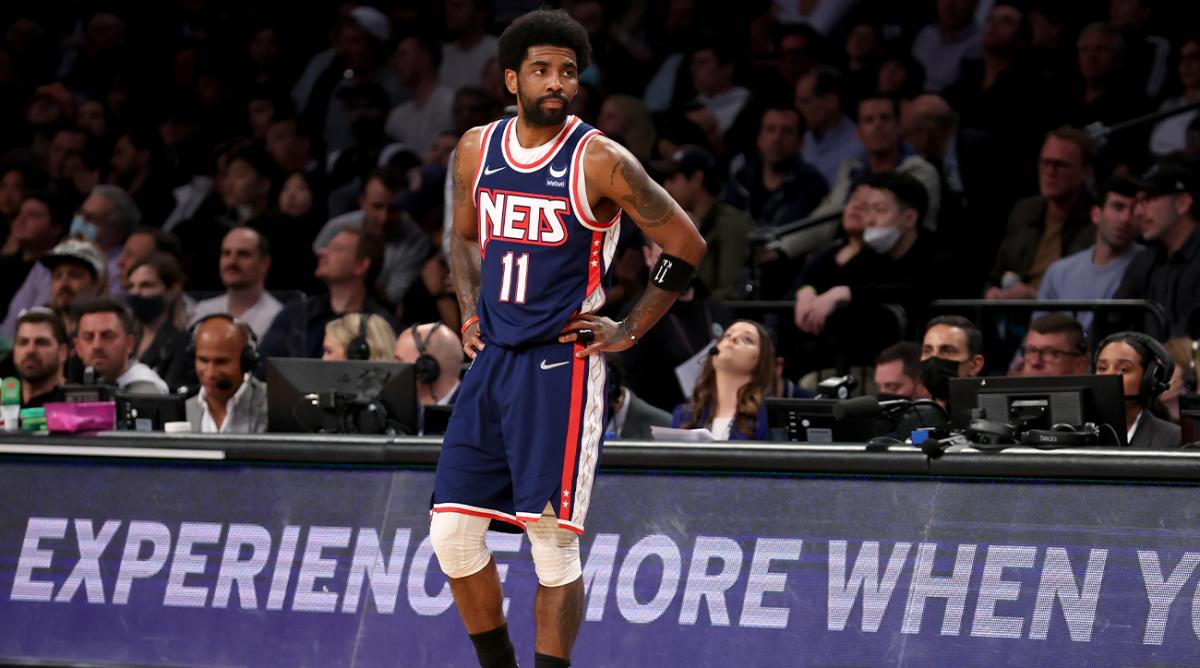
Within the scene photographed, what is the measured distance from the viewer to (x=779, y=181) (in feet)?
35.7

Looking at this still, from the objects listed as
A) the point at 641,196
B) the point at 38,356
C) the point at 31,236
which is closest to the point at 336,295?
the point at 38,356

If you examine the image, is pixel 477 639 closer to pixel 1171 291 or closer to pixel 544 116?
pixel 544 116

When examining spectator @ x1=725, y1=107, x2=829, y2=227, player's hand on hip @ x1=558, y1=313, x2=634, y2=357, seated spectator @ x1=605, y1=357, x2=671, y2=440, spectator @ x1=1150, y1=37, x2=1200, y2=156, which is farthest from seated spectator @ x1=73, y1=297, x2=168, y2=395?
spectator @ x1=1150, y1=37, x2=1200, y2=156

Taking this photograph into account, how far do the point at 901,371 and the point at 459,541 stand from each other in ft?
11.8

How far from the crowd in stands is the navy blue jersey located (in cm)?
276

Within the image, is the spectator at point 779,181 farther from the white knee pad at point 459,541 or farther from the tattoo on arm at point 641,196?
the white knee pad at point 459,541

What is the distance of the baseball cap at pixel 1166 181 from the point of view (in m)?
8.58

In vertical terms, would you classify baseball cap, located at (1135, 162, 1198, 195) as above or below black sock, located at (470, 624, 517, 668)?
above

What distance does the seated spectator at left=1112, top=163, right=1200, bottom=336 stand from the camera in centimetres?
858

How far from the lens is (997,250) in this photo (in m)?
9.82

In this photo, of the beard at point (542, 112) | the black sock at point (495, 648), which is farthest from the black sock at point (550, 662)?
the beard at point (542, 112)

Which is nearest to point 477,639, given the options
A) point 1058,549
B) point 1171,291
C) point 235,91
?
point 1058,549

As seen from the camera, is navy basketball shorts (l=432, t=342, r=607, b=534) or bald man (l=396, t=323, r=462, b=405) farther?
bald man (l=396, t=323, r=462, b=405)

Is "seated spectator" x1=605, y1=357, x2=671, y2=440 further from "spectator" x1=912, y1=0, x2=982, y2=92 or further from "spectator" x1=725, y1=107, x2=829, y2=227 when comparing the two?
"spectator" x1=912, y1=0, x2=982, y2=92
